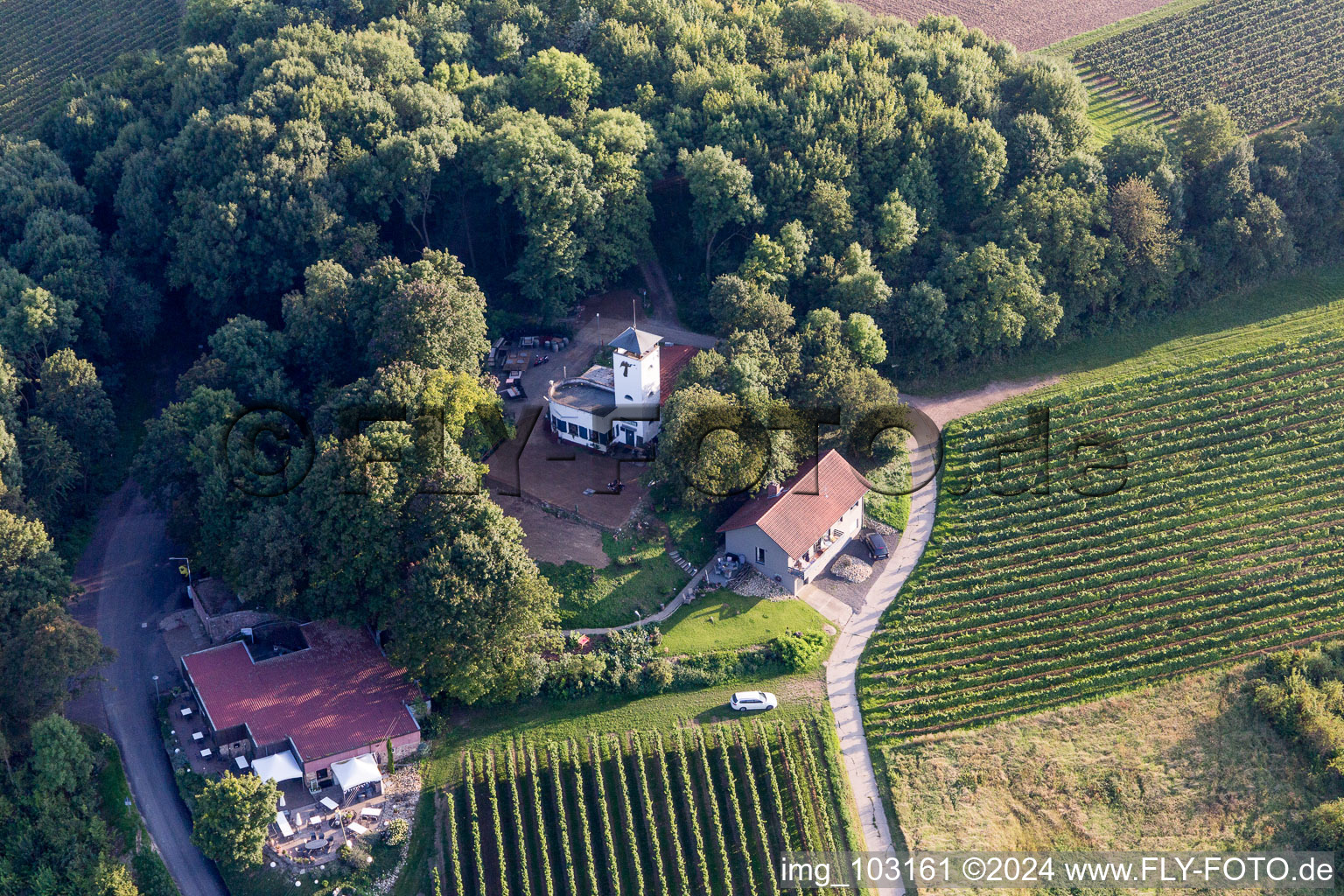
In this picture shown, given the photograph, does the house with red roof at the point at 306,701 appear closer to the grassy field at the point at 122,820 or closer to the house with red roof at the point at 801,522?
the grassy field at the point at 122,820

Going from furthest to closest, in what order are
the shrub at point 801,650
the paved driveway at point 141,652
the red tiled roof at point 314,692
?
the shrub at point 801,650, the red tiled roof at point 314,692, the paved driveway at point 141,652

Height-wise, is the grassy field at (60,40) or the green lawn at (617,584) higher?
the grassy field at (60,40)

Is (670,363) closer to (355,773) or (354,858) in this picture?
(355,773)

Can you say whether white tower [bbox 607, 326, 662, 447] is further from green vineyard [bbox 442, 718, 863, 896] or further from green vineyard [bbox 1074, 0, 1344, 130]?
green vineyard [bbox 1074, 0, 1344, 130]

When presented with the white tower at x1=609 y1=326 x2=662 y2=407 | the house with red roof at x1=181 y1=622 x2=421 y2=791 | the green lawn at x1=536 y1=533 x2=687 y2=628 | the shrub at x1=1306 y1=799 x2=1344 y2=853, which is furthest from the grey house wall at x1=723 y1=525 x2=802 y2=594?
the shrub at x1=1306 y1=799 x2=1344 y2=853

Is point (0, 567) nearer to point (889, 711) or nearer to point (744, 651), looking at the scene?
point (744, 651)

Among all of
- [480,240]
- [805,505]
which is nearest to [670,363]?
[805,505]

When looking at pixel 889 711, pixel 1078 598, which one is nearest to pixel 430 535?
pixel 889 711

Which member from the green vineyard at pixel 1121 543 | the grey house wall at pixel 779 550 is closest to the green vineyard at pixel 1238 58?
the green vineyard at pixel 1121 543
